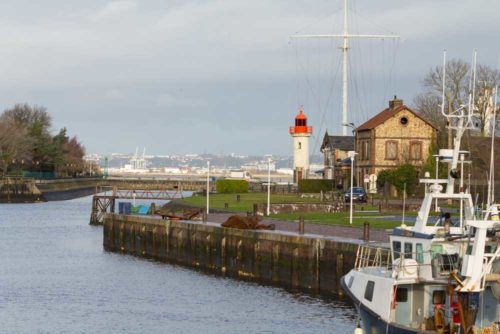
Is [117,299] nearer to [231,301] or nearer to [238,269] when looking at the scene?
[231,301]

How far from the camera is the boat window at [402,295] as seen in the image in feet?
111

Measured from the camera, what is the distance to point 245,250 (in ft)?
205

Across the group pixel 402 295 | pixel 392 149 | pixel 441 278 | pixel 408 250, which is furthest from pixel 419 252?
pixel 392 149

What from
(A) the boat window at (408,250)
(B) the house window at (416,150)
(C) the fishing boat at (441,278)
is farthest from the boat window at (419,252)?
(B) the house window at (416,150)

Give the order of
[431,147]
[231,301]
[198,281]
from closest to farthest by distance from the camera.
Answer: [231,301] → [198,281] → [431,147]

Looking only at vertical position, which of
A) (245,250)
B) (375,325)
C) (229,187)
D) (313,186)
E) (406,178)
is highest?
(406,178)

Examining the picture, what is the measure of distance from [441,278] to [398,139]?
82.0 m

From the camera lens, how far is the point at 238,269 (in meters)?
62.9

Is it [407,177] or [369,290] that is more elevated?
[407,177]

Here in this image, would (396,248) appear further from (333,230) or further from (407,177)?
(407,177)

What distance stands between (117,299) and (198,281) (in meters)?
7.56

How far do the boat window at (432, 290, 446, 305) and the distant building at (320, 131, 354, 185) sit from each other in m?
96.6

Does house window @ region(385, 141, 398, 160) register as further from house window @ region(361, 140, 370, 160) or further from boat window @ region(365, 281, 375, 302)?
boat window @ region(365, 281, 375, 302)

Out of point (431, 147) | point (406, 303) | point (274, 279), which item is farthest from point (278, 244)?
point (431, 147)
